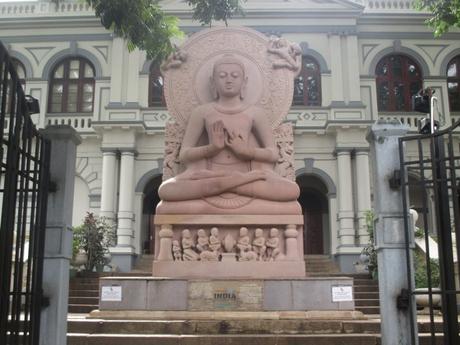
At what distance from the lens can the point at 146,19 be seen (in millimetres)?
8070

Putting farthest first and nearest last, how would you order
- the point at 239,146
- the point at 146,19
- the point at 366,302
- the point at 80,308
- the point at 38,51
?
1. the point at 38,51
2. the point at 366,302
3. the point at 80,308
4. the point at 239,146
5. the point at 146,19

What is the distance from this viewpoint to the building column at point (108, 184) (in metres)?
21.3

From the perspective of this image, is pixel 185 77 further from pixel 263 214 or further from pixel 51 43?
pixel 51 43

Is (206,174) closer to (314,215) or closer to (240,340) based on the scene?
(240,340)

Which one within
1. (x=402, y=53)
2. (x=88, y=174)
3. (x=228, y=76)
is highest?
(x=402, y=53)

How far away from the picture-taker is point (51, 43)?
24.0 metres

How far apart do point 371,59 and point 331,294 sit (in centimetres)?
1767

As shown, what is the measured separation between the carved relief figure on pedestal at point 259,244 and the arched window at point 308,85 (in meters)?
15.0

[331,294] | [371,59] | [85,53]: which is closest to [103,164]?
[85,53]

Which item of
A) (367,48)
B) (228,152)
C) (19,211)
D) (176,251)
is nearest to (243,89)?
(228,152)

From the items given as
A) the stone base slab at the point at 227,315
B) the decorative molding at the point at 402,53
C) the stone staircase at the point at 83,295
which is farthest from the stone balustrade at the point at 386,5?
the stone base slab at the point at 227,315

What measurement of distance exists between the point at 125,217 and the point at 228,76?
1293 cm

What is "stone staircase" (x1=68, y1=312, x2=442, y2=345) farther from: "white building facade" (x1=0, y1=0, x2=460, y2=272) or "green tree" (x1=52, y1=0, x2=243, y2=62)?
"white building facade" (x1=0, y1=0, x2=460, y2=272)

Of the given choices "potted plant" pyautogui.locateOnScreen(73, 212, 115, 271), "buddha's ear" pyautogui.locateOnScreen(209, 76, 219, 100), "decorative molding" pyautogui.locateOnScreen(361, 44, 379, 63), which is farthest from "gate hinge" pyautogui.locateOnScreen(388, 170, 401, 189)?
"decorative molding" pyautogui.locateOnScreen(361, 44, 379, 63)
